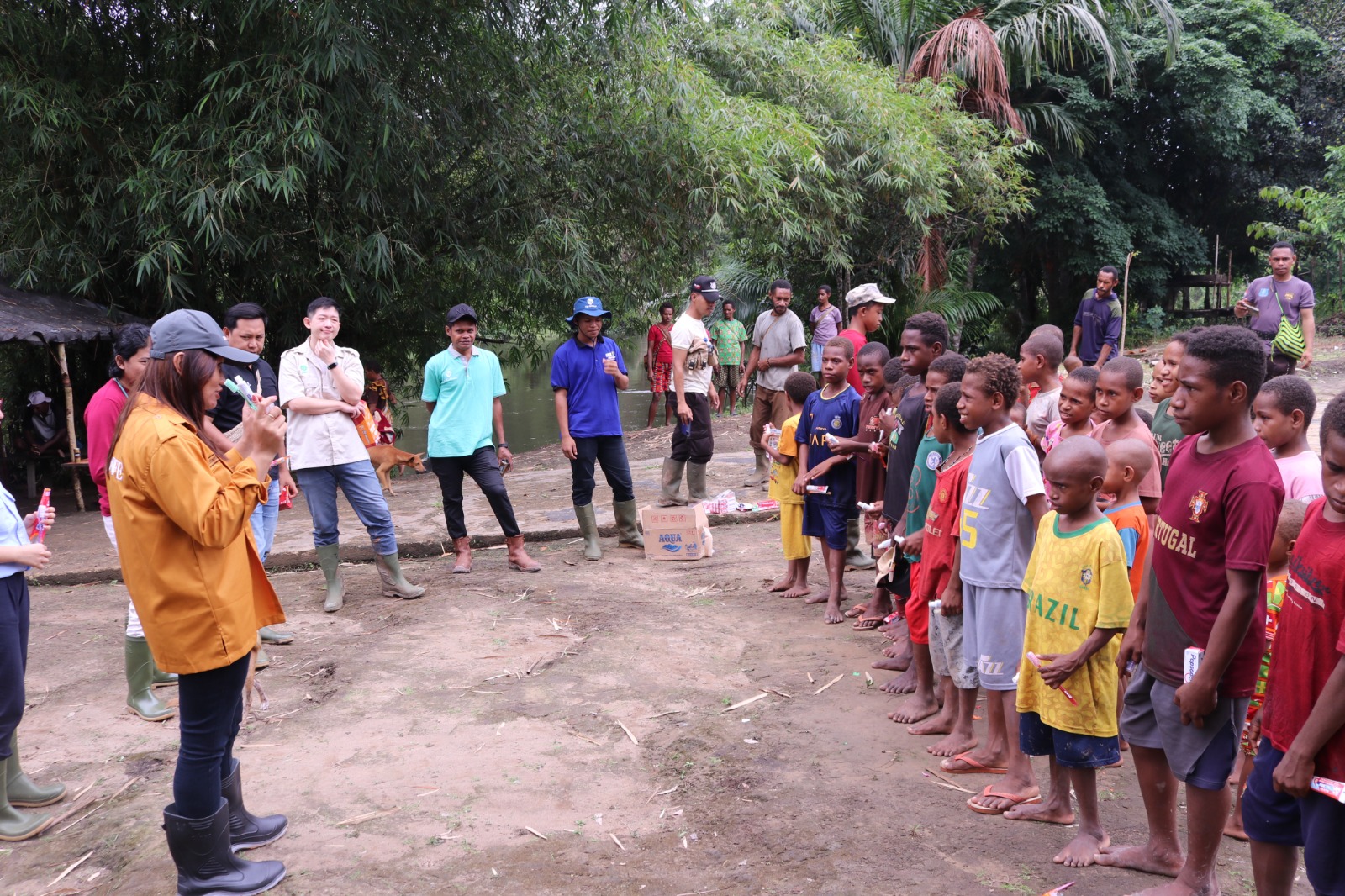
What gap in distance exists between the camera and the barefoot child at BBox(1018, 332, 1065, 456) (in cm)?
552

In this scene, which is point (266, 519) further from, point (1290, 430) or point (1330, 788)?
point (1330, 788)

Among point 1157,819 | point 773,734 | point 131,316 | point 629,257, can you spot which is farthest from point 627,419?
point 1157,819

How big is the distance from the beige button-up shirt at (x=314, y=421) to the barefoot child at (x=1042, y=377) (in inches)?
160

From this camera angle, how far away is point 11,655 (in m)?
3.56

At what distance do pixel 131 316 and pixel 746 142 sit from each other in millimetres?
7482

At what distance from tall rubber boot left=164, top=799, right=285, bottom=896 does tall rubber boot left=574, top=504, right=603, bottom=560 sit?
14.8ft

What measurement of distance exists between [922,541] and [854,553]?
2469mm

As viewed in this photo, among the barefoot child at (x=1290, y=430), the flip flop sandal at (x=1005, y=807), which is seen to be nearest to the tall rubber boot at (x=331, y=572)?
the flip flop sandal at (x=1005, y=807)

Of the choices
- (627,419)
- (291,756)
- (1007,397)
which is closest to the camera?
(1007,397)

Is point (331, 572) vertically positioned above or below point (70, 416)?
below

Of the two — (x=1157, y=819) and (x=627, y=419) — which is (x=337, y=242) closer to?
(x=1157, y=819)

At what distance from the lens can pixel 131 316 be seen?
11.0 meters

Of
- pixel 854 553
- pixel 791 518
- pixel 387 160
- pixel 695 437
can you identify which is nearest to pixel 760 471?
pixel 695 437

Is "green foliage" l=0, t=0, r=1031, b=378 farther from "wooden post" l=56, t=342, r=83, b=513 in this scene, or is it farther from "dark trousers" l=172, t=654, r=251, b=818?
"dark trousers" l=172, t=654, r=251, b=818
